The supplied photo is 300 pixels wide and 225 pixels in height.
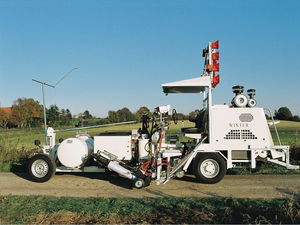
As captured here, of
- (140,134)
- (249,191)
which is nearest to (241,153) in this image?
(249,191)

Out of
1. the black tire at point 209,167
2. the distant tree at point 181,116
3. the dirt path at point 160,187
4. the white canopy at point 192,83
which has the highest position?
the white canopy at point 192,83

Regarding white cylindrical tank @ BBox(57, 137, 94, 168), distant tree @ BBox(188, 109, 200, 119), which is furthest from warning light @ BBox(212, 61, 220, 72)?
white cylindrical tank @ BBox(57, 137, 94, 168)

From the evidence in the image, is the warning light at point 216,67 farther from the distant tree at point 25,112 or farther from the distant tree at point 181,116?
the distant tree at point 25,112

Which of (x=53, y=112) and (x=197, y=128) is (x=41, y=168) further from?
(x=53, y=112)

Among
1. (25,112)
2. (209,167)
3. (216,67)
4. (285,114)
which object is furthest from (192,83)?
(25,112)

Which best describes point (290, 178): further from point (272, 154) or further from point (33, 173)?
point (33, 173)

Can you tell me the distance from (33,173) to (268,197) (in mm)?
5925

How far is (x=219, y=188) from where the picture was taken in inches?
278

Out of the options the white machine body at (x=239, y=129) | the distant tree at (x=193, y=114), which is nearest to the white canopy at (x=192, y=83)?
the white machine body at (x=239, y=129)

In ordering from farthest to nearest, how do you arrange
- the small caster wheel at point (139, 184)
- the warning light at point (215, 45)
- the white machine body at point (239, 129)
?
1. the warning light at point (215, 45)
2. the white machine body at point (239, 129)
3. the small caster wheel at point (139, 184)

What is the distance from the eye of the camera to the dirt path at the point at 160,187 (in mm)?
6551

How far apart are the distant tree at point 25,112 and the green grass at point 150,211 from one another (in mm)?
66902

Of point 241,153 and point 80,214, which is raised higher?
point 241,153

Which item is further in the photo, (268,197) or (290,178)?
(290,178)
